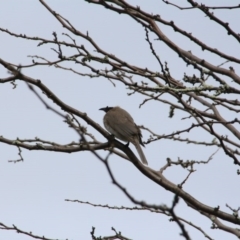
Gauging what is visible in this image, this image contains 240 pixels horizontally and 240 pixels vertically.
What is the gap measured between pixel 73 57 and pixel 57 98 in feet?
6.39

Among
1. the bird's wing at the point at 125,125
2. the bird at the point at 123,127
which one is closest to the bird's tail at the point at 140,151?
the bird at the point at 123,127

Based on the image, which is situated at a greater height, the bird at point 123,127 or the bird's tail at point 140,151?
the bird at point 123,127

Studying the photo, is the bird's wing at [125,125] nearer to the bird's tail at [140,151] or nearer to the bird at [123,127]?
the bird at [123,127]

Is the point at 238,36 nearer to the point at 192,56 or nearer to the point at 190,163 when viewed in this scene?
the point at 192,56

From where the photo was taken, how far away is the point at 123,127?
23.6 feet

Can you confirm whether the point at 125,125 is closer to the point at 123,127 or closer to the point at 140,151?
the point at 123,127

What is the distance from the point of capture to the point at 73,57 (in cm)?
532

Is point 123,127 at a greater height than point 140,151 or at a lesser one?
greater

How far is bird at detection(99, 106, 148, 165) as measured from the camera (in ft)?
22.6

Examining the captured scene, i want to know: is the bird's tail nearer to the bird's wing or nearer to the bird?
the bird

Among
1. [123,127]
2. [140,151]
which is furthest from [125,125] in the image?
[140,151]

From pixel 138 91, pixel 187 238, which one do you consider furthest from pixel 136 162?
pixel 187 238

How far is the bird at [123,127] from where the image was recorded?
6.90m

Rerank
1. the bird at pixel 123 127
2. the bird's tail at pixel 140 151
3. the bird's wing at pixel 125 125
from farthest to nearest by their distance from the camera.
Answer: the bird's wing at pixel 125 125, the bird at pixel 123 127, the bird's tail at pixel 140 151
